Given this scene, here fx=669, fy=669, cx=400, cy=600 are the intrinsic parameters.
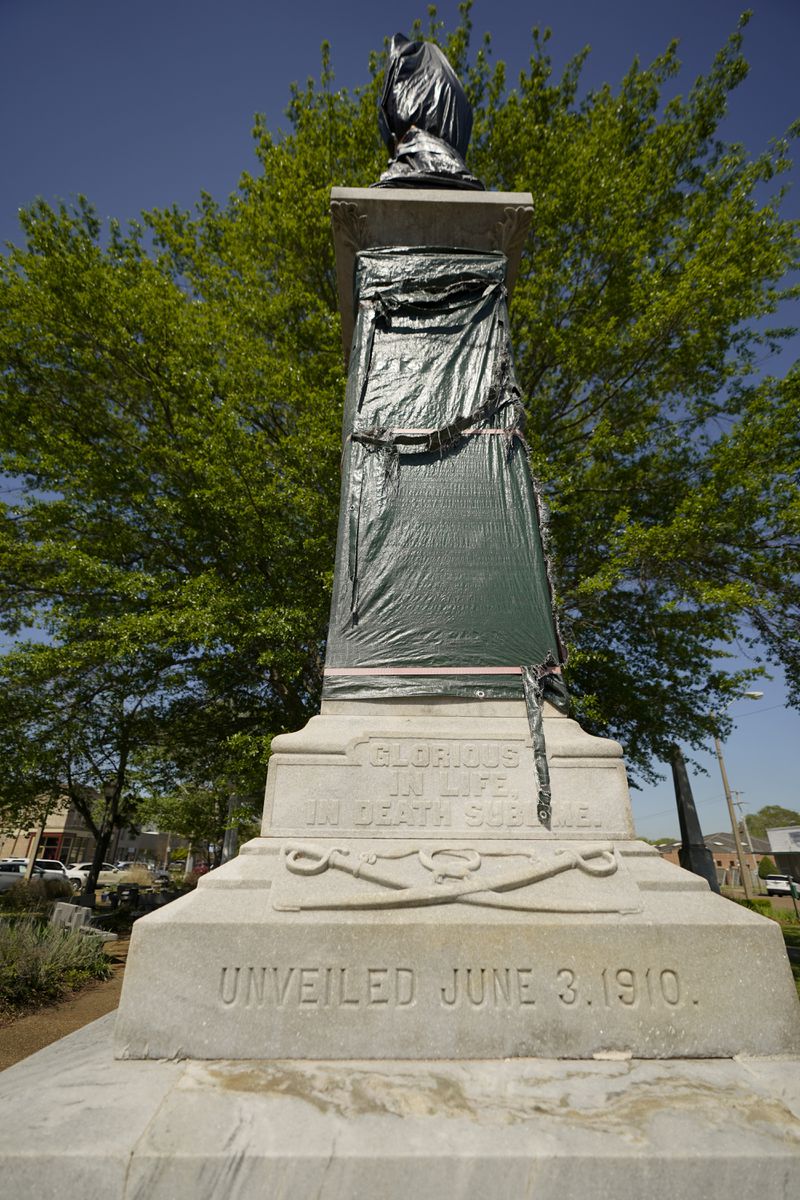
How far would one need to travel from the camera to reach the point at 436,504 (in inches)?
187

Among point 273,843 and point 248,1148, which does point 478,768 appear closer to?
point 273,843

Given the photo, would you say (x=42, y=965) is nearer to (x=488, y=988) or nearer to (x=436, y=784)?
(x=436, y=784)

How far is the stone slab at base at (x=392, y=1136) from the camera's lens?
204 centimetres

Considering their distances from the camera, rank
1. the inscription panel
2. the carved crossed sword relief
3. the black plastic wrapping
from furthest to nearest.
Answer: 1. the black plastic wrapping
2. the inscription panel
3. the carved crossed sword relief

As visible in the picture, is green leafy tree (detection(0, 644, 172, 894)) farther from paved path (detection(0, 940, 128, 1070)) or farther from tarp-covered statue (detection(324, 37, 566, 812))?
tarp-covered statue (detection(324, 37, 566, 812))

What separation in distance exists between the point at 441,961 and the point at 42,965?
28.1 feet

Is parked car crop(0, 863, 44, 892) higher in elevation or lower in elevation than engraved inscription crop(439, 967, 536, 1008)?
higher

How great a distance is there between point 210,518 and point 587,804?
11.0 meters

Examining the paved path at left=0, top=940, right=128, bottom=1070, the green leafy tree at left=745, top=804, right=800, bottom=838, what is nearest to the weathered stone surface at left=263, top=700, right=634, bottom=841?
the paved path at left=0, top=940, right=128, bottom=1070

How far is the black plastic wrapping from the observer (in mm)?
6184

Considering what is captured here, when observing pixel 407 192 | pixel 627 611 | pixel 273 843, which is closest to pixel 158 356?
pixel 407 192

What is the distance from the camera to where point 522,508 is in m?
4.77

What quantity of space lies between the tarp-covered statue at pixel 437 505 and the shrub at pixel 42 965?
7.69 m

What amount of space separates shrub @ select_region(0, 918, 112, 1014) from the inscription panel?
301 inches
